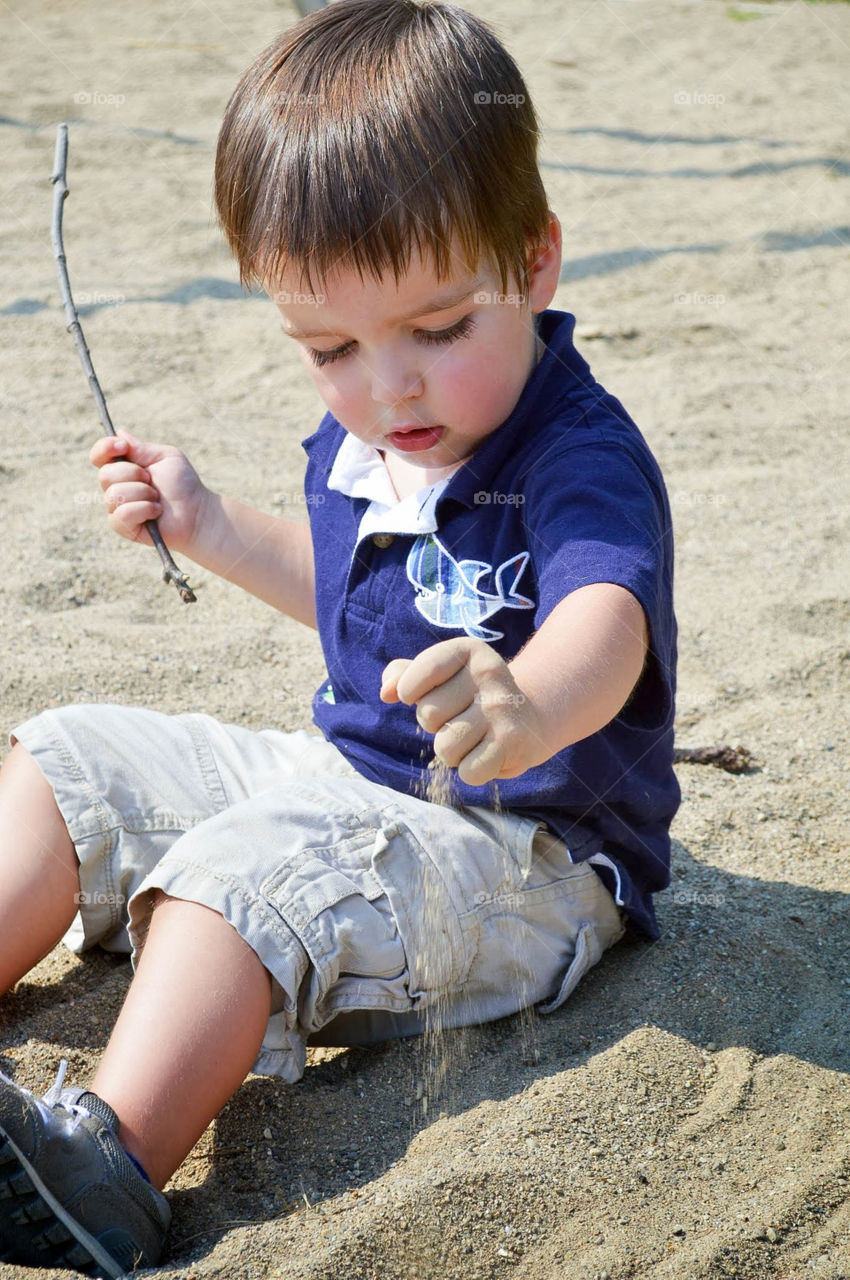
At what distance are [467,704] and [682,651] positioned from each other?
1410 millimetres

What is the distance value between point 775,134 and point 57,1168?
5283 mm

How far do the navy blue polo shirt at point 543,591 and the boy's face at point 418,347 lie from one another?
5 centimetres

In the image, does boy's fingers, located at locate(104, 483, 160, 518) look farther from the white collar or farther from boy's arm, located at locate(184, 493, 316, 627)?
the white collar

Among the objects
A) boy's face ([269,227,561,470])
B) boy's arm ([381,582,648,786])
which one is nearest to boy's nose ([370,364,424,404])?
boy's face ([269,227,561,470])

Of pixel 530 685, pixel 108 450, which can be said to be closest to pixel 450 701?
pixel 530 685

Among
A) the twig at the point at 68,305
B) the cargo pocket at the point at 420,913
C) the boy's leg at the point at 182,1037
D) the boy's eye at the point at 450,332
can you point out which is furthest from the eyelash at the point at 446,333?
the boy's leg at the point at 182,1037

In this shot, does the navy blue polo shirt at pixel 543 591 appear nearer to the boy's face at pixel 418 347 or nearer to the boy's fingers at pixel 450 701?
the boy's face at pixel 418 347

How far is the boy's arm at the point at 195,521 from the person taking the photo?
178 cm

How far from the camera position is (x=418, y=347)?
1.40 metres

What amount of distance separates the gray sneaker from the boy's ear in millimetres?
976

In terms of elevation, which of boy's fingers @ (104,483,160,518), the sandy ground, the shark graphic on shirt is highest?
boy's fingers @ (104,483,160,518)

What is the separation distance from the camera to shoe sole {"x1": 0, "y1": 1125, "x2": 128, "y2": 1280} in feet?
3.88

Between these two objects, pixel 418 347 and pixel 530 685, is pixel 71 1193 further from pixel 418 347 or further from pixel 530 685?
pixel 418 347

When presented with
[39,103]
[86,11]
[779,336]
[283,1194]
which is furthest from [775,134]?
[283,1194]
